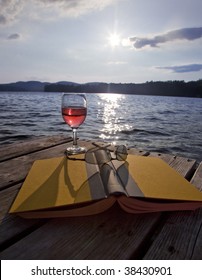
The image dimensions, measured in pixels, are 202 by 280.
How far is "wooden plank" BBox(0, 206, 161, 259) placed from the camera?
688 mm

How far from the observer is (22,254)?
68 cm

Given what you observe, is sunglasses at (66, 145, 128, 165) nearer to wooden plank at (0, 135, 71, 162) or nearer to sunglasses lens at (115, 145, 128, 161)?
sunglasses lens at (115, 145, 128, 161)

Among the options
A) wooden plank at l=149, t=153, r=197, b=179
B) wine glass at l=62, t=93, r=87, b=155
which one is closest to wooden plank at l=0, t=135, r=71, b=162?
wine glass at l=62, t=93, r=87, b=155

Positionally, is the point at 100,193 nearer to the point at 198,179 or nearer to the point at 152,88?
the point at 198,179

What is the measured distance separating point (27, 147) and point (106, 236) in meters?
1.36

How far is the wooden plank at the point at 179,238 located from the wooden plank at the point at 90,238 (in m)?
0.04

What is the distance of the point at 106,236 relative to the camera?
76 cm

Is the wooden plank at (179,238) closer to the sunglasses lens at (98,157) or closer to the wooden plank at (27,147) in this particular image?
the sunglasses lens at (98,157)

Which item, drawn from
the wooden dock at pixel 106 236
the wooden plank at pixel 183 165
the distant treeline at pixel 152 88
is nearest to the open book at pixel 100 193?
the wooden dock at pixel 106 236

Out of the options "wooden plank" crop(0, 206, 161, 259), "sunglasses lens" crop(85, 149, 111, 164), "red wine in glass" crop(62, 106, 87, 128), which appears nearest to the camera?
"wooden plank" crop(0, 206, 161, 259)

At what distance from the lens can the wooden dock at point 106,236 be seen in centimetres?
70

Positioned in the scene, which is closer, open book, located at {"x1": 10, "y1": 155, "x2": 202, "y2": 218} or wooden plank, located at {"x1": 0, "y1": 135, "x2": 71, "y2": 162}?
open book, located at {"x1": 10, "y1": 155, "x2": 202, "y2": 218}

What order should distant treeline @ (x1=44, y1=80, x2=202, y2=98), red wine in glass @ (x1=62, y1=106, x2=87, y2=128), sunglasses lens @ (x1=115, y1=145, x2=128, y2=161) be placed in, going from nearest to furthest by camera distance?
sunglasses lens @ (x1=115, y1=145, x2=128, y2=161)
red wine in glass @ (x1=62, y1=106, x2=87, y2=128)
distant treeline @ (x1=44, y1=80, x2=202, y2=98)

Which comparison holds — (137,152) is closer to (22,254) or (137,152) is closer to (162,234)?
(162,234)
